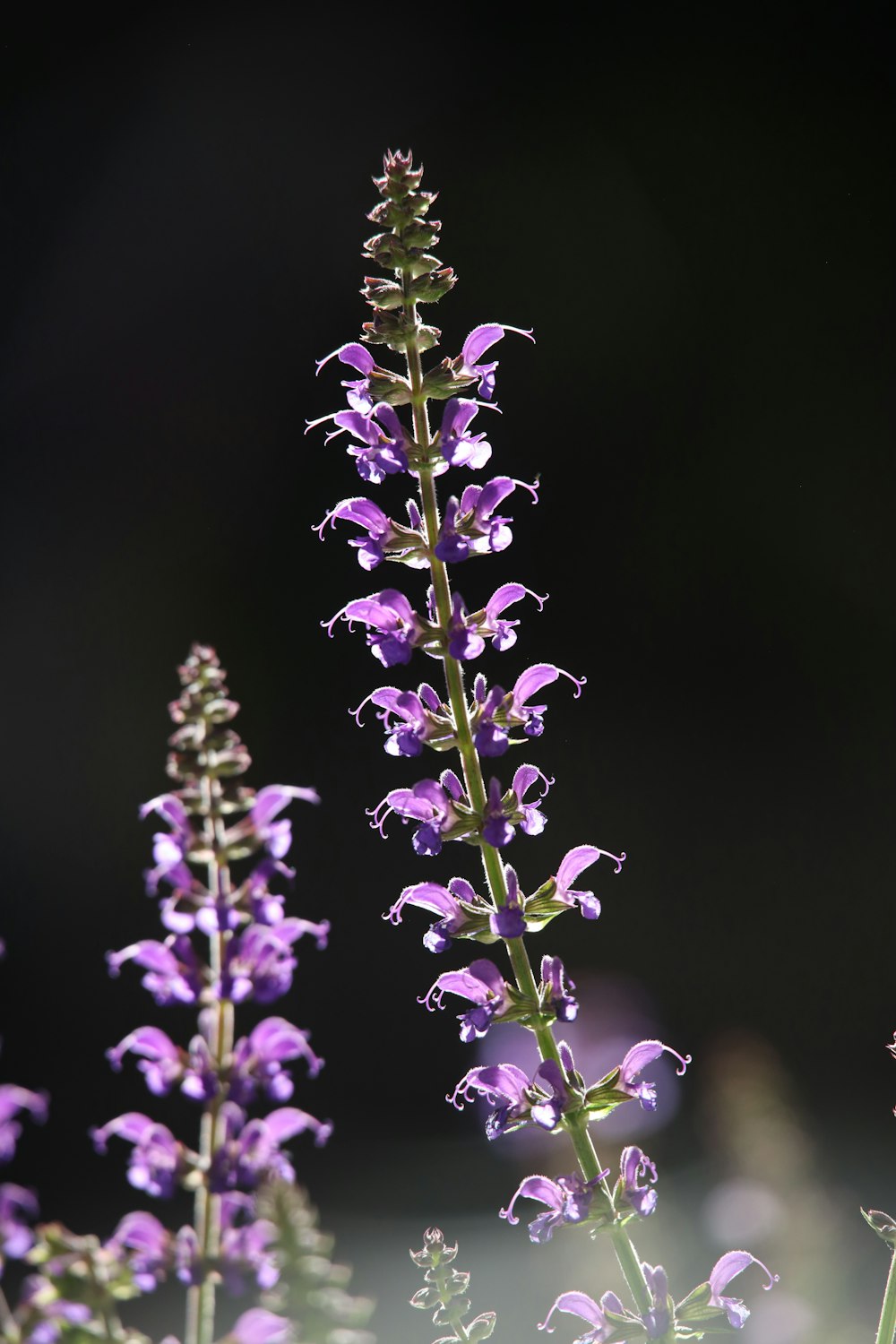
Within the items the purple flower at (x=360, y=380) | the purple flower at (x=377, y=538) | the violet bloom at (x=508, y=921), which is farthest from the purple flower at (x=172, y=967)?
the purple flower at (x=360, y=380)

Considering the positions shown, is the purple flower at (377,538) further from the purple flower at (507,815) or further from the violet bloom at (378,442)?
the purple flower at (507,815)

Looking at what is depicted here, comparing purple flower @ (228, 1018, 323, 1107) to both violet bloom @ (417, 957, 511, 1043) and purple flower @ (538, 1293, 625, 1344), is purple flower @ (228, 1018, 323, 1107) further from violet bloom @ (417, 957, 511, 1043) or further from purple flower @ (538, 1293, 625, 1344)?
purple flower @ (538, 1293, 625, 1344)

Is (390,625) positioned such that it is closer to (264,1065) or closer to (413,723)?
(413,723)

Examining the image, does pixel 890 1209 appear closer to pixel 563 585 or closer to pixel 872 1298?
pixel 872 1298

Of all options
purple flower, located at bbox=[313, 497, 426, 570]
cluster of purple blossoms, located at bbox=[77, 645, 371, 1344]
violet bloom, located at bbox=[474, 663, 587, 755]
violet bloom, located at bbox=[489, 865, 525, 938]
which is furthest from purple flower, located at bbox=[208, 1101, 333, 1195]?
purple flower, located at bbox=[313, 497, 426, 570]

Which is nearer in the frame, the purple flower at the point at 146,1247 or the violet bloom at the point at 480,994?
the purple flower at the point at 146,1247

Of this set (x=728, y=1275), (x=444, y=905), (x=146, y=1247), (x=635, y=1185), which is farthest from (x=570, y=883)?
(x=146, y=1247)

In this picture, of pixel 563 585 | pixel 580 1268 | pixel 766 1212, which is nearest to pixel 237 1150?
pixel 766 1212
